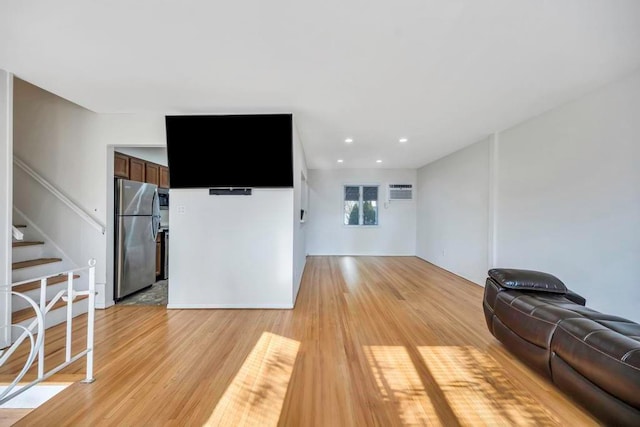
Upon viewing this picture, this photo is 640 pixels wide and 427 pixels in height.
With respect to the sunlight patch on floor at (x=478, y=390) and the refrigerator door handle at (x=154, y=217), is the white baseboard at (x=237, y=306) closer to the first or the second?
the refrigerator door handle at (x=154, y=217)

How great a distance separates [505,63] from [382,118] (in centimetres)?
148

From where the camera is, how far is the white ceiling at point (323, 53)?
1637 mm

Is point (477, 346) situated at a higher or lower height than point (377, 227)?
lower

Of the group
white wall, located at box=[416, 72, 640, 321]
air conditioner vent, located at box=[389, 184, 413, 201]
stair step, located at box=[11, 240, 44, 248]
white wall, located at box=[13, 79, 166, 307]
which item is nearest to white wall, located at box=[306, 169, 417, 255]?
air conditioner vent, located at box=[389, 184, 413, 201]

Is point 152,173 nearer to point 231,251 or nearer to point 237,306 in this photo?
point 231,251

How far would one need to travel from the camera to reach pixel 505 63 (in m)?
2.18

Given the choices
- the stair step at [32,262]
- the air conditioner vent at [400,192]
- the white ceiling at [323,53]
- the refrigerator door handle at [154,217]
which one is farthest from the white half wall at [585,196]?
the stair step at [32,262]

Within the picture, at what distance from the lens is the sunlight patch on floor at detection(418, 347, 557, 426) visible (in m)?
1.58

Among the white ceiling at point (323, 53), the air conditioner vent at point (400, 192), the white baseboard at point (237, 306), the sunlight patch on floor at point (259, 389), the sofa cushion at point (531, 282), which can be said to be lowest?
the sunlight patch on floor at point (259, 389)

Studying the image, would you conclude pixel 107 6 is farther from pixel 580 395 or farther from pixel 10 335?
pixel 580 395

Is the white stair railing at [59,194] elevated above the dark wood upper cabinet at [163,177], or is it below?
below

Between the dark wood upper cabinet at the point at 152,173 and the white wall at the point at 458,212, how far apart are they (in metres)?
5.68

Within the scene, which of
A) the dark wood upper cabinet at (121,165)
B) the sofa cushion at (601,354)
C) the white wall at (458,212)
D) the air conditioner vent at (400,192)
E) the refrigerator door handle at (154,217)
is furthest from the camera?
the air conditioner vent at (400,192)

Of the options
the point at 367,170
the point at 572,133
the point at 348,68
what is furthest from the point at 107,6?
the point at 367,170
